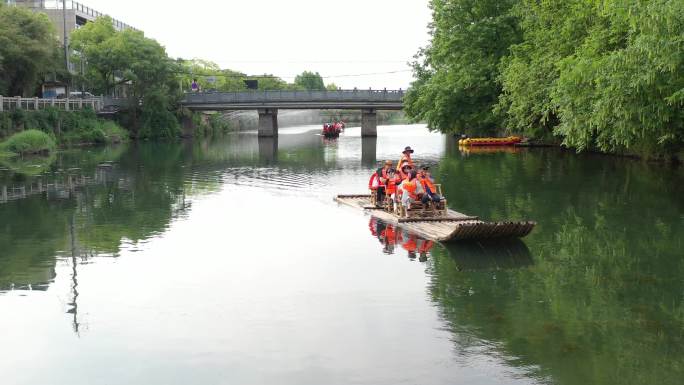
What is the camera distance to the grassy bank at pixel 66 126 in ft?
188

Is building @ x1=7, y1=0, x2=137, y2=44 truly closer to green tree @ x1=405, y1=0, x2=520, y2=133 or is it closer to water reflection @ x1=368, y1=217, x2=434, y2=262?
green tree @ x1=405, y1=0, x2=520, y2=133

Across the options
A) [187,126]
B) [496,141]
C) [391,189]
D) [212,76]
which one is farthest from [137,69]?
[391,189]

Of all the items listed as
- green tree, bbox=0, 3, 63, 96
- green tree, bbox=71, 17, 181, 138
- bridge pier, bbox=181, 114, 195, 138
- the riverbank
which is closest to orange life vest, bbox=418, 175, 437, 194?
the riverbank

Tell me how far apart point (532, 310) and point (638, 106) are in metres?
13.4

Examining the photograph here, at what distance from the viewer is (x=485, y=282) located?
51.3 feet

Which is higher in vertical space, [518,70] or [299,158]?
[518,70]

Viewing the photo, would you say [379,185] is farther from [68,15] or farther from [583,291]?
[68,15]

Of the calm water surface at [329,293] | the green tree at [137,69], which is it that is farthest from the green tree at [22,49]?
the calm water surface at [329,293]

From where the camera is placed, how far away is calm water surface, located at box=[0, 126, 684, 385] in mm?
11102

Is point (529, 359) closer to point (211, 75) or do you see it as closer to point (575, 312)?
point (575, 312)

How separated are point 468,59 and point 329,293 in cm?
4100

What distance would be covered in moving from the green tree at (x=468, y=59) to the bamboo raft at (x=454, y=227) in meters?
30.5

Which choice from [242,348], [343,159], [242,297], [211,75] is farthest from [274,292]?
[211,75]

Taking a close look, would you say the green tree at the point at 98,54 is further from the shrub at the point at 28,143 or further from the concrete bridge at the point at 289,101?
the shrub at the point at 28,143
